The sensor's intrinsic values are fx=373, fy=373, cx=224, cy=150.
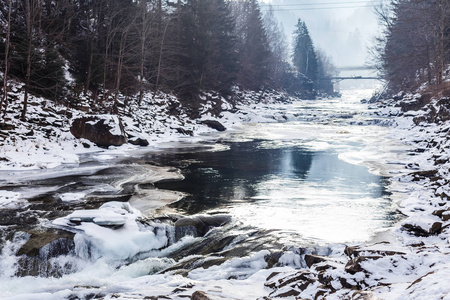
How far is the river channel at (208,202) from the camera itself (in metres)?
6.91

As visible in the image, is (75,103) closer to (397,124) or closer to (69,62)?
(69,62)

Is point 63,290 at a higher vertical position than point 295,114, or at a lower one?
lower

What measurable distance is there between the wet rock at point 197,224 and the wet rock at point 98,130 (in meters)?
11.8

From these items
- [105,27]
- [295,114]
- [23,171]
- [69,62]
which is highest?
[105,27]

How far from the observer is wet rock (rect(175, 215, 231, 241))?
8429mm

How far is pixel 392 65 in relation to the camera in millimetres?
44562

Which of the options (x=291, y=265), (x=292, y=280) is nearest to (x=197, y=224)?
(x=291, y=265)

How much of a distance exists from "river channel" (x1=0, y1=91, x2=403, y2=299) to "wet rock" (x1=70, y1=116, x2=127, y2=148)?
2130 mm

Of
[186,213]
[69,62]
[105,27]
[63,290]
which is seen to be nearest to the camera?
[63,290]

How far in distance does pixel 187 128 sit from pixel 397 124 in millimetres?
16558

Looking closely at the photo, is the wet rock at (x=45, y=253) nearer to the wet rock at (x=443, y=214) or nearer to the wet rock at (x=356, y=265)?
the wet rock at (x=356, y=265)

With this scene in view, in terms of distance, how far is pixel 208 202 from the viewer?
34.9 ft

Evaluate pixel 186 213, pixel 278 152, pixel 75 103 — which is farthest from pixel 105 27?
pixel 186 213

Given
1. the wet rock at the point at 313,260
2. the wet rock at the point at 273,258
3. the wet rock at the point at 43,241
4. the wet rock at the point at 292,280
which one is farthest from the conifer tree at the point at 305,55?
the wet rock at the point at 292,280
